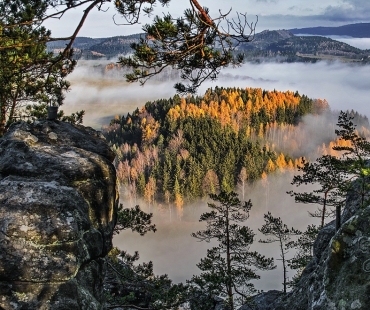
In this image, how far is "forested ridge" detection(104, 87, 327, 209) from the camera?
370ft

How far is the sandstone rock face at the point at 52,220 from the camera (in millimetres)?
5203

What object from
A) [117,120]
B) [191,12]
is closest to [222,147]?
[117,120]

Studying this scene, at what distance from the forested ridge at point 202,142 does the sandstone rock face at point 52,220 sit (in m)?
90.0

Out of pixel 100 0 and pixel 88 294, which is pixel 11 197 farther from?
pixel 100 0

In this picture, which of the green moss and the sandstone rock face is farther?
the green moss

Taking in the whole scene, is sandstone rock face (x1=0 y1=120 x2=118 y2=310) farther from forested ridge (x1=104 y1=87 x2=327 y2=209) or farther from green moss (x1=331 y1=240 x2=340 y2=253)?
forested ridge (x1=104 y1=87 x2=327 y2=209)

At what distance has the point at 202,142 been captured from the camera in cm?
12775

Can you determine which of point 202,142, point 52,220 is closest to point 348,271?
point 52,220

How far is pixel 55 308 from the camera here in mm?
5082

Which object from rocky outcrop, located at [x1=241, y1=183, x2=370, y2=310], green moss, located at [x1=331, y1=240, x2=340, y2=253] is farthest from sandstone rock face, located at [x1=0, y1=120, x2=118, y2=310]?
green moss, located at [x1=331, y1=240, x2=340, y2=253]

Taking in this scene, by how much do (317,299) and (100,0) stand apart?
6822 millimetres

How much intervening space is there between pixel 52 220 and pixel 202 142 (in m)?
122

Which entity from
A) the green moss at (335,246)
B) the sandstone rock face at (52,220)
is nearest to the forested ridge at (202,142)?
the sandstone rock face at (52,220)

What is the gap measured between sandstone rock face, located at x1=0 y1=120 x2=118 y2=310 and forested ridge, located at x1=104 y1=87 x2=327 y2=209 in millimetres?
89973
